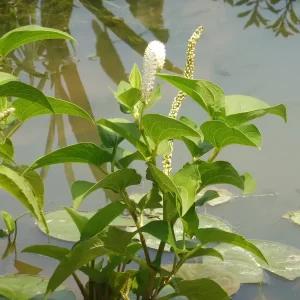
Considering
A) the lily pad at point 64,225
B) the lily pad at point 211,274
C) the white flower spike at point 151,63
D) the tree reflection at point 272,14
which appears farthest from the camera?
the tree reflection at point 272,14

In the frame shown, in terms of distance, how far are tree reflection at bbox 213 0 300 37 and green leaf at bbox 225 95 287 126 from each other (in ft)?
6.20

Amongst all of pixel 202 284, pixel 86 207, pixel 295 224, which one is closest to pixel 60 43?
pixel 86 207

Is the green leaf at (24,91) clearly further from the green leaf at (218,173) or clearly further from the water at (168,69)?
the water at (168,69)

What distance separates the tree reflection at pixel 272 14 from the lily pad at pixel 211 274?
162 cm

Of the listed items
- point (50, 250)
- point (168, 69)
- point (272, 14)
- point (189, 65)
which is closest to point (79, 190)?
point (50, 250)

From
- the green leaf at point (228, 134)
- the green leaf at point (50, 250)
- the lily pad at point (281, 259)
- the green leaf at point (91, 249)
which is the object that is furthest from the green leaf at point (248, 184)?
the lily pad at point (281, 259)

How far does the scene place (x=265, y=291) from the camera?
167 centimetres

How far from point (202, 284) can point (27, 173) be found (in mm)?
357

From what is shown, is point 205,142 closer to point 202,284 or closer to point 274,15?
point 202,284

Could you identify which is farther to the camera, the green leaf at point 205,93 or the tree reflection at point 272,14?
the tree reflection at point 272,14

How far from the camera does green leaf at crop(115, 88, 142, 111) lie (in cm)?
117

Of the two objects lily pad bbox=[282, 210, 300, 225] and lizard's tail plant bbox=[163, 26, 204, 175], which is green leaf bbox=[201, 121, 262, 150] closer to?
lizard's tail plant bbox=[163, 26, 204, 175]

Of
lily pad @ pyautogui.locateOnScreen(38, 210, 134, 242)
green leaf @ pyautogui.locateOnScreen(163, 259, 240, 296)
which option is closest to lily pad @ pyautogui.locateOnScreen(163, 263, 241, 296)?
green leaf @ pyautogui.locateOnScreen(163, 259, 240, 296)

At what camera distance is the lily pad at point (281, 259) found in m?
1.72
